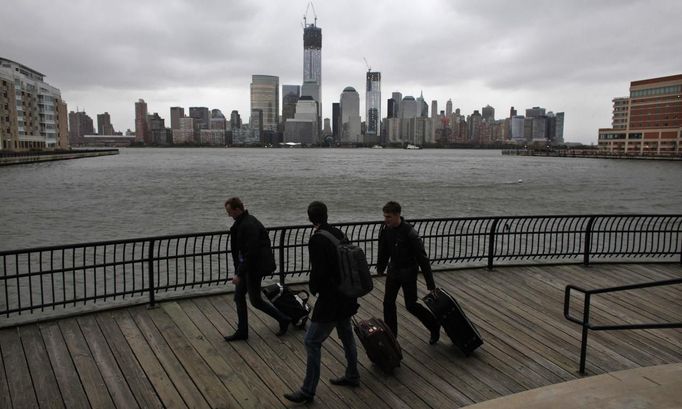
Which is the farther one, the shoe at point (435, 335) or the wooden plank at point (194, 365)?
the shoe at point (435, 335)

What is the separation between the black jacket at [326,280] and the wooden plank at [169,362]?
1.61 meters

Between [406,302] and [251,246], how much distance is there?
83.1 inches

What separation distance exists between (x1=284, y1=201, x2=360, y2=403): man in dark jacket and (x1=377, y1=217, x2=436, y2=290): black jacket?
116 cm

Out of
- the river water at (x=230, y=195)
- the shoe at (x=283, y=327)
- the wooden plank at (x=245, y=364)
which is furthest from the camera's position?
the river water at (x=230, y=195)

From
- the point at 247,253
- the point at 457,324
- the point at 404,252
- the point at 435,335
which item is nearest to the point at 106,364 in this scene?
the point at 247,253

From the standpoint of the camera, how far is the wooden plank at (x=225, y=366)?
18.5 feet

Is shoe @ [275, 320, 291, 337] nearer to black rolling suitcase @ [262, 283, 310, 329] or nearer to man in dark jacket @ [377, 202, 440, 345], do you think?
black rolling suitcase @ [262, 283, 310, 329]

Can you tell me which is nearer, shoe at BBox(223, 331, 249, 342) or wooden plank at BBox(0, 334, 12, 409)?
wooden plank at BBox(0, 334, 12, 409)

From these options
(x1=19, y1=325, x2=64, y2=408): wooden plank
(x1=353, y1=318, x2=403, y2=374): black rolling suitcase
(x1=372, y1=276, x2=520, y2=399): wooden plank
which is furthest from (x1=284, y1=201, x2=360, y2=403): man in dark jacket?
(x1=19, y1=325, x2=64, y2=408): wooden plank

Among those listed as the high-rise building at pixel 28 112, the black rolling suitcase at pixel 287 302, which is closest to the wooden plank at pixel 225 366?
the black rolling suitcase at pixel 287 302

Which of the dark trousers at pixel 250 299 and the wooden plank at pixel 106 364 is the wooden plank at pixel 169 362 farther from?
the dark trousers at pixel 250 299

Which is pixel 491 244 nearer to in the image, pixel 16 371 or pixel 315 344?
pixel 315 344

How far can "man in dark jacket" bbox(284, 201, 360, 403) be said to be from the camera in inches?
205

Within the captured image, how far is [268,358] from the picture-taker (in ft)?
21.7
